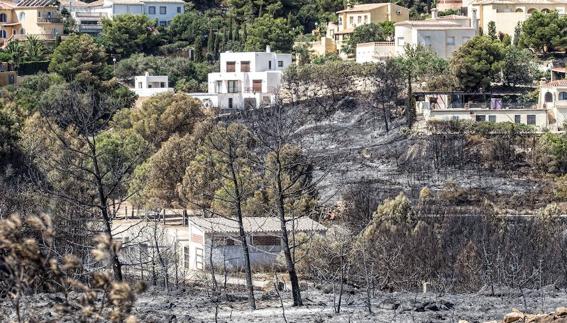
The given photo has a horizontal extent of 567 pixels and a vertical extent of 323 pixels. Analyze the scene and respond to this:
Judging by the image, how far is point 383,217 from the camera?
48281 mm

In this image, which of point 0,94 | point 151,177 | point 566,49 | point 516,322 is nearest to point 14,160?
point 151,177

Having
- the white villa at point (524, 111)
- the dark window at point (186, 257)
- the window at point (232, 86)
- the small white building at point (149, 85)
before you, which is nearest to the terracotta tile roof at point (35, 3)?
the small white building at point (149, 85)

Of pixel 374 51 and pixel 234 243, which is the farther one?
pixel 374 51

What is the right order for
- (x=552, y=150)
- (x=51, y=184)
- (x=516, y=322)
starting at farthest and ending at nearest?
(x=552, y=150) < (x=51, y=184) < (x=516, y=322)

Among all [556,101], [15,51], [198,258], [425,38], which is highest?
[425,38]

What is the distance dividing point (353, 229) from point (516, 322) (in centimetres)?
2671

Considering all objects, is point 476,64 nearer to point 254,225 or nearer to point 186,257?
point 186,257

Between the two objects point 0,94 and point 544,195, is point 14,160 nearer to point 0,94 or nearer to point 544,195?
point 0,94

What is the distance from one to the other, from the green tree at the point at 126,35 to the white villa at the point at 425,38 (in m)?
13.5

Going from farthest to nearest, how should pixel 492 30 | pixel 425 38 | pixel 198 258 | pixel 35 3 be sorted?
1. pixel 35 3
2. pixel 492 30
3. pixel 425 38
4. pixel 198 258

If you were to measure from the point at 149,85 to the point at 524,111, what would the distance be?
2026 cm

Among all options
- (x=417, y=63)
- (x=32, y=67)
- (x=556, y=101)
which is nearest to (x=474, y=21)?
(x=417, y=63)

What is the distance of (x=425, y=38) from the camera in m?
74.9

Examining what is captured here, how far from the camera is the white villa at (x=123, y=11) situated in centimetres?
8862
